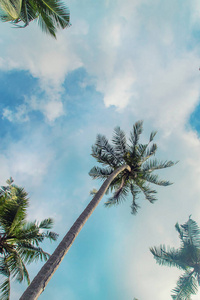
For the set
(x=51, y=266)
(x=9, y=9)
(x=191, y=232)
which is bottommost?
(x=51, y=266)

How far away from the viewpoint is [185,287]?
1536cm

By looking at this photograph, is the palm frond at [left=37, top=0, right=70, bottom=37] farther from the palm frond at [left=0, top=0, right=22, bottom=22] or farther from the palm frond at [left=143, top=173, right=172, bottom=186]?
the palm frond at [left=143, top=173, right=172, bottom=186]

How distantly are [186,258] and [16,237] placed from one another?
16.0 m

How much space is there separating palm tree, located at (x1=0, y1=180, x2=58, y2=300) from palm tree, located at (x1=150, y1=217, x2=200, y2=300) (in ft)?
37.8

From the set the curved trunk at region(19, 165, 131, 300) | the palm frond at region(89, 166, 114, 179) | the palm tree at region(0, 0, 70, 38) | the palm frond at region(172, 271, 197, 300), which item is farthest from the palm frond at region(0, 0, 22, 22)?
the palm frond at region(172, 271, 197, 300)

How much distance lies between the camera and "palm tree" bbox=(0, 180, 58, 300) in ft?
25.9

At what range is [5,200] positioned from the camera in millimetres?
8109

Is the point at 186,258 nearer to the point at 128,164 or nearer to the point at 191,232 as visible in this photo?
the point at 191,232

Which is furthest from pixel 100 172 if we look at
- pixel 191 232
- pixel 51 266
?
pixel 191 232

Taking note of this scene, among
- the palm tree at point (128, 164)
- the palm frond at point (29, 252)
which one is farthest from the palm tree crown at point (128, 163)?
the palm frond at point (29, 252)

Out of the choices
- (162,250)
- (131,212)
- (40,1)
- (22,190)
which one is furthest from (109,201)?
(40,1)

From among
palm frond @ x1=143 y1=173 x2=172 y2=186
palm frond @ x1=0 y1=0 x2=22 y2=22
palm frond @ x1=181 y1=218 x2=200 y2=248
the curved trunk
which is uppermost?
palm frond @ x1=181 y1=218 x2=200 y2=248

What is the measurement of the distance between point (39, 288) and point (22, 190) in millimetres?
5558

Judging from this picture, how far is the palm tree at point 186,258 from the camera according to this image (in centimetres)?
1540
